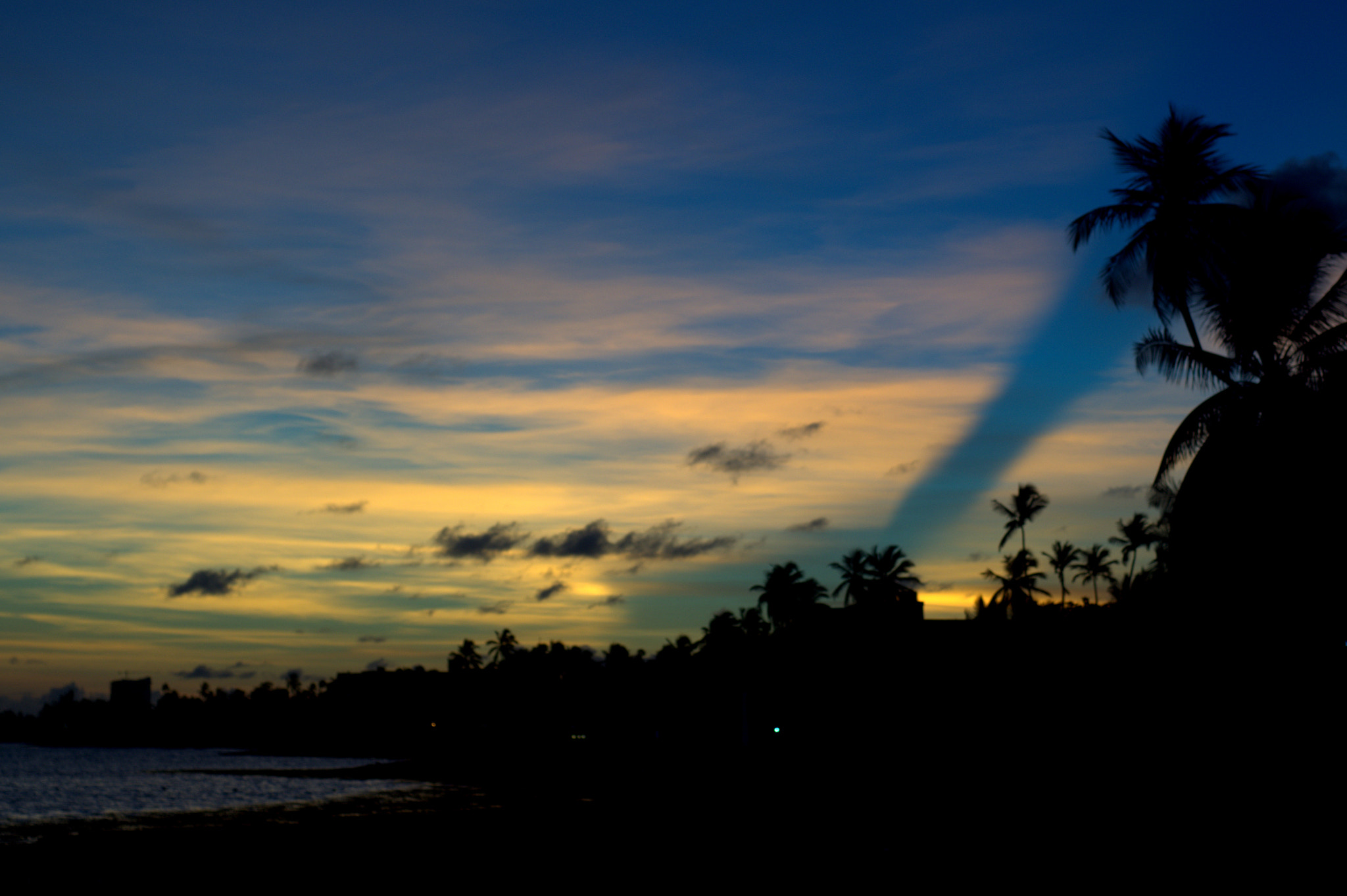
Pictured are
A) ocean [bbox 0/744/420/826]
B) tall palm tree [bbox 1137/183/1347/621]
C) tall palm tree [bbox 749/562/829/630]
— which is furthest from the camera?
tall palm tree [bbox 749/562/829/630]

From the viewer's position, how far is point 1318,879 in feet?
66.4

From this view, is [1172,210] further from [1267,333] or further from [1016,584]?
[1016,584]

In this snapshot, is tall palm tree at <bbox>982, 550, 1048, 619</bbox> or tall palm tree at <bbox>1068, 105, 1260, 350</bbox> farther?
tall palm tree at <bbox>982, 550, 1048, 619</bbox>

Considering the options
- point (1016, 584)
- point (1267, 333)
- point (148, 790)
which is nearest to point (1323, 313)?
point (1267, 333)

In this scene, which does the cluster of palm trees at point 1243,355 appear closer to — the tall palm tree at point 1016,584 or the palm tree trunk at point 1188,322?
the palm tree trunk at point 1188,322

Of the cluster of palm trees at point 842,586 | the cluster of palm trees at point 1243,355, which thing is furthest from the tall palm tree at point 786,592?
the cluster of palm trees at point 1243,355

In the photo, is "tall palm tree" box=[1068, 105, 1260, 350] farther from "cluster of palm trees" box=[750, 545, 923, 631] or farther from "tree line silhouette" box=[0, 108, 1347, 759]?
"cluster of palm trees" box=[750, 545, 923, 631]

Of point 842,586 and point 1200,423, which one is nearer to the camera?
point 1200,423

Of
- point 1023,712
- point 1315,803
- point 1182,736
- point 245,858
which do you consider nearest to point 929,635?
point 1023,712

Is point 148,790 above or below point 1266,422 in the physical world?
below

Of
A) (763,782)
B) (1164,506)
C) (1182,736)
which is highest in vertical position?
(1164,506)

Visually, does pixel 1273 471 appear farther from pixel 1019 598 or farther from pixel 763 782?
pixel 1019 598

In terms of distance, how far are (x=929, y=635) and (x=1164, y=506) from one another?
17401 millimetres

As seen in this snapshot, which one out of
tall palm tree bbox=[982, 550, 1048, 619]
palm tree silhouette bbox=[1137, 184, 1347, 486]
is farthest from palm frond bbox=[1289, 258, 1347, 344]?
tall palm tree bbox=[982, 550, 1048, 619]
